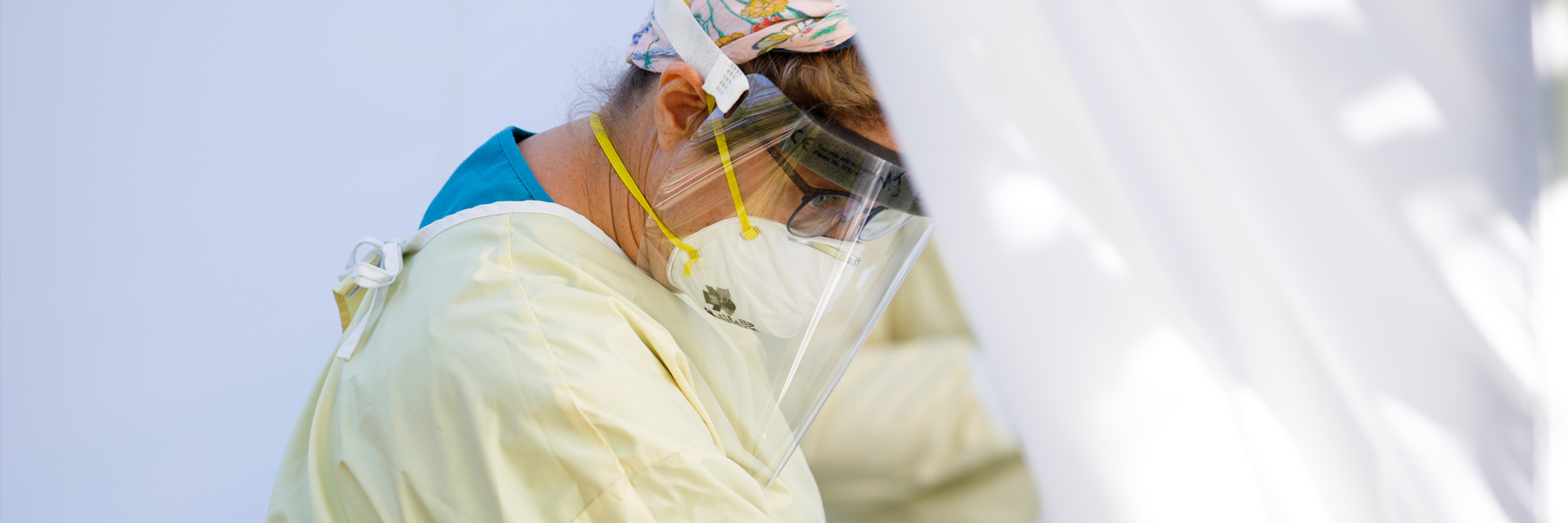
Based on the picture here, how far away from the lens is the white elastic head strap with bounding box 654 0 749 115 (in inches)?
30.1

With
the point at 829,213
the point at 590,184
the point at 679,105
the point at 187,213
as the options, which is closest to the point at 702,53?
the point at 679,105

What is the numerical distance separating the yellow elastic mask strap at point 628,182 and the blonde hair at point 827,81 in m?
0.22

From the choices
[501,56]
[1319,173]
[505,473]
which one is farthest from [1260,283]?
[501,56]

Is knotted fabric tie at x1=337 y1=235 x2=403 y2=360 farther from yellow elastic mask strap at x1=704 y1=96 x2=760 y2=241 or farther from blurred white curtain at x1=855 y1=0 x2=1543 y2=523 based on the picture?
blurred white curtain at x1=855 y1=0 x2=1543 y2=523

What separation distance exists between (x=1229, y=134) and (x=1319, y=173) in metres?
0.04

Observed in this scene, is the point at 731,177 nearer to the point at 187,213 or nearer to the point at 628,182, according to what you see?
the point at 628,182

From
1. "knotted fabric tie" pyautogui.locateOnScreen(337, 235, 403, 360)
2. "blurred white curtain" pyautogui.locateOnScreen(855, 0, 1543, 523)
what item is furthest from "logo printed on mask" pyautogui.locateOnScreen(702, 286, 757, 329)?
"blurred white curtain" pyautogui.locateOnScreen(855, 0, 1543, 523)

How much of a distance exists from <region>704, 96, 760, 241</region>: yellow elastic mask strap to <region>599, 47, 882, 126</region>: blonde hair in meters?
0.06

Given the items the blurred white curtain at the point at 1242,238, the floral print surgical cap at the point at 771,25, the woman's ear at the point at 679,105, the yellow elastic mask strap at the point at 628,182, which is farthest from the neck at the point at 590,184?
the blurred white curtain at the point at 1242,238

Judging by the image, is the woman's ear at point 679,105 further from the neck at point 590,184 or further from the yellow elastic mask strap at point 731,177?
the neck at point 590,184

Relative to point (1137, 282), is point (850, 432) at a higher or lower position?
lower

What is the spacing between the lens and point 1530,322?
1.17ft

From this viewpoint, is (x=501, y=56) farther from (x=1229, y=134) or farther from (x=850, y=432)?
(x=1229, y=134)

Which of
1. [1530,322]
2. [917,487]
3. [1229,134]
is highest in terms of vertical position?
[1229,134]
